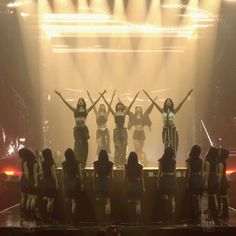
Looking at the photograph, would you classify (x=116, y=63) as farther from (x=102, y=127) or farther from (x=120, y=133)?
(x=120, y=133)

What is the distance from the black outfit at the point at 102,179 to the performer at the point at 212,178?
1.84 m

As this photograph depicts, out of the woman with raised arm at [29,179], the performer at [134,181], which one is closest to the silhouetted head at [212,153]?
the performer at [134,181]

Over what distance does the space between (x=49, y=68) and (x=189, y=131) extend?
5.41 metres

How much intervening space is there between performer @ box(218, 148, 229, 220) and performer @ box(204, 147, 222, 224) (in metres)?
0.09

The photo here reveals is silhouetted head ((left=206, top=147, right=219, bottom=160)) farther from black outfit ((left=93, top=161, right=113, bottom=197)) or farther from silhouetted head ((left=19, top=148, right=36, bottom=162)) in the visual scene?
silhouetted head ((left=19, top=148, right=36, bottom=162))

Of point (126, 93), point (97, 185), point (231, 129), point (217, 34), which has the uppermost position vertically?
point (217, 34)

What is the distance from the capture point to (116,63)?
1786 cm

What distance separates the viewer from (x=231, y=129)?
53.0 ft

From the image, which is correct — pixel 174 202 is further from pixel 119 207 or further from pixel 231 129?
pixel 231 129

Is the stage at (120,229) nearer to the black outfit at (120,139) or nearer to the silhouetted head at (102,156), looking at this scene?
the silhouetted head at (102,156)

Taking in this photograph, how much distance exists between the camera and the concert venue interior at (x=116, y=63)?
52.1 feet

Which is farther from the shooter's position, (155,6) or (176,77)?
(176,77)

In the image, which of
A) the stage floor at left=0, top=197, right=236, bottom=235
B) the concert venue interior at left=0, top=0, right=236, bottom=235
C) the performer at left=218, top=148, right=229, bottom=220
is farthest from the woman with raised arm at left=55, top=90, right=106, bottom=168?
the concert venue interior at left=0, top=0, right=236, bottom=235

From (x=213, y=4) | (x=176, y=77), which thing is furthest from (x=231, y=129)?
(x=213, y=4)
